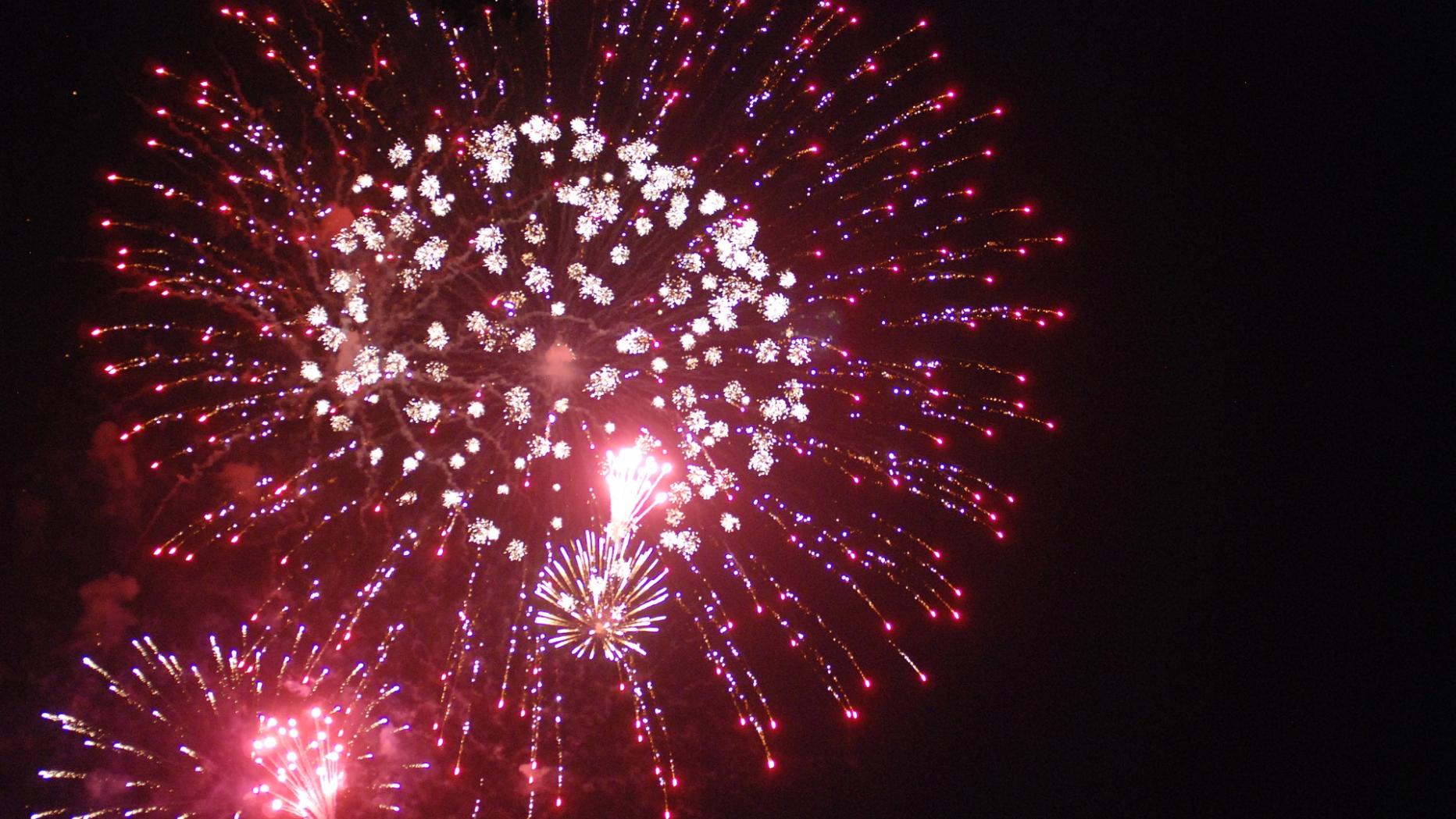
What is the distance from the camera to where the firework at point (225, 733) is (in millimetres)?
8180

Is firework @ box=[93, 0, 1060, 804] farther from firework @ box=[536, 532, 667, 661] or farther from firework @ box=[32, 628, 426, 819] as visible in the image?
firework @ box=[32, 628, 426, 819]

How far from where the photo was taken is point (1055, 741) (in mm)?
9062

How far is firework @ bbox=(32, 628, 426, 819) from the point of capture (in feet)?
26.8

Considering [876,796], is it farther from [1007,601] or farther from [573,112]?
[573,112]

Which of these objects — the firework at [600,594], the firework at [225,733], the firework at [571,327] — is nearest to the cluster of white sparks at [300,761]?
the firework at [225,733]

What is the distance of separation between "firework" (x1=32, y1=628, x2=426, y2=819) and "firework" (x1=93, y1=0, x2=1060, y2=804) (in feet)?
1.82

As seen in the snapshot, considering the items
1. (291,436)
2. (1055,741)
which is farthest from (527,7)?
(1055,741)

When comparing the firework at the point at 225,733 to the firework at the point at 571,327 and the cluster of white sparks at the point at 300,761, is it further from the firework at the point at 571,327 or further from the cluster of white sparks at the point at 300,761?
the firework at the point at 571,327

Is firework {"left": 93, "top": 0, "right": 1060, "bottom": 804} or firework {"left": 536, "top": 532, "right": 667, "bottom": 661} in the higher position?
firework {"left": 93, "top": 0, "right": 1060, "bottom": 804}

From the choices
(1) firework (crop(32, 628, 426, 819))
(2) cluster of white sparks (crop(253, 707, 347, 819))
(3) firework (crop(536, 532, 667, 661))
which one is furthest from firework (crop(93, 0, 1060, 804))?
(2) cluster of white sparks (crop(253, 707, 347, 819))

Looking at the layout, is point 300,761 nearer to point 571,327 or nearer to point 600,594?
point 600,594

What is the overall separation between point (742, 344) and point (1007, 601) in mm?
4321

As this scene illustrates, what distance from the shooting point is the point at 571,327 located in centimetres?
779

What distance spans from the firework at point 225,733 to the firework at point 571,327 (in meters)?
0.56
